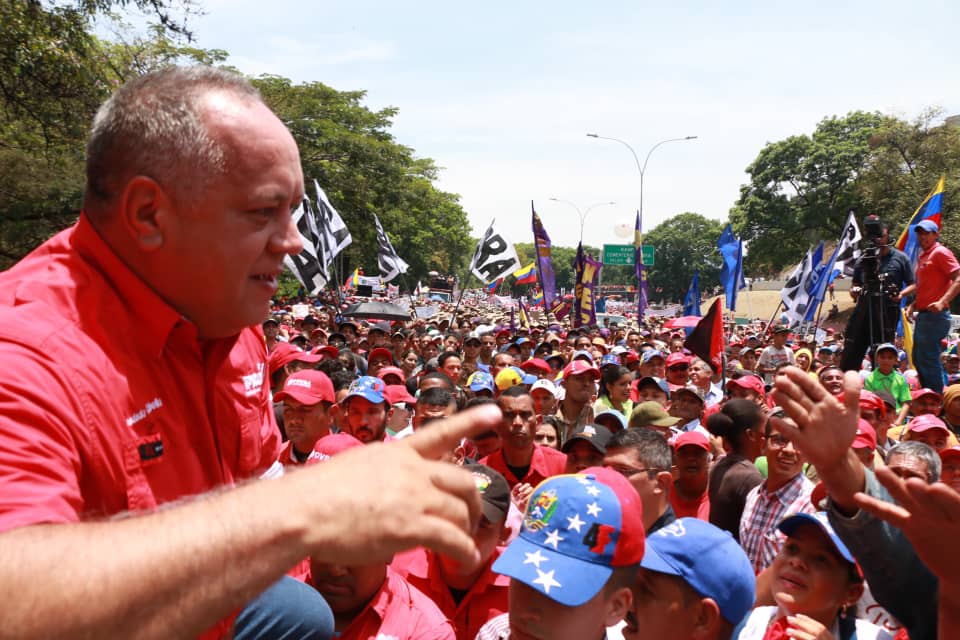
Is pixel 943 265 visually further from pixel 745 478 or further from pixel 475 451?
pixel 475 451

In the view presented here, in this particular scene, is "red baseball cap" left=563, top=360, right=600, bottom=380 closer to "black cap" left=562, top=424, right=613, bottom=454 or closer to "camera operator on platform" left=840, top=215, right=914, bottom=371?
"black cap" left=562, top=424, right=613, bottom=454

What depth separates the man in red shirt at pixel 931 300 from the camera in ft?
25.2

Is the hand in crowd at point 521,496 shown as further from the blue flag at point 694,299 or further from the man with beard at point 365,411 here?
the blue flag at point 694,299

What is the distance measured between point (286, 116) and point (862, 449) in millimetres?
26450

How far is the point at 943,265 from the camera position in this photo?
776 centimetres

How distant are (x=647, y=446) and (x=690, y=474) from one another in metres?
0.89

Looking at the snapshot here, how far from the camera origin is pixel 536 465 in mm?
5223

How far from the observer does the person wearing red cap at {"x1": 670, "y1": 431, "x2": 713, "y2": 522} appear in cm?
487

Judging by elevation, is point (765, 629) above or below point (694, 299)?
above

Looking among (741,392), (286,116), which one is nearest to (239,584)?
(741,392)

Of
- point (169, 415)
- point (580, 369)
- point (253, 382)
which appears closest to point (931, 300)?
point (580, 369)

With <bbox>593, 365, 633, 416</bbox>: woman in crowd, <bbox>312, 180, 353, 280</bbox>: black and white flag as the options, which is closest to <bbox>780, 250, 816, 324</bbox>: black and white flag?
<bbox>593, 365, 633, 416</bbox>: woman in crowd

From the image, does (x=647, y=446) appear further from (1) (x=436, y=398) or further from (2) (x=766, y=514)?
(1) (x=436, y=398)

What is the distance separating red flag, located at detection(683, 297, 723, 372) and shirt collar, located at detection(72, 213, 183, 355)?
743cm
